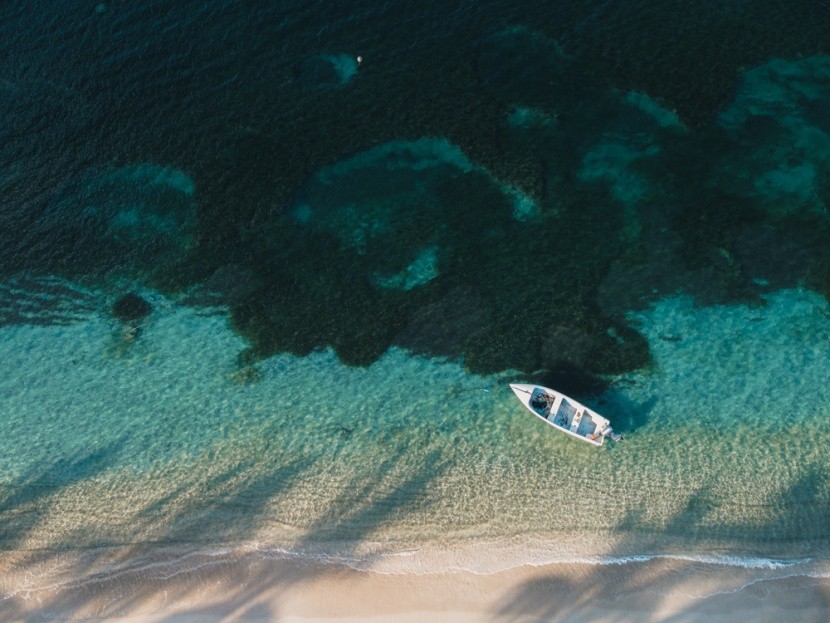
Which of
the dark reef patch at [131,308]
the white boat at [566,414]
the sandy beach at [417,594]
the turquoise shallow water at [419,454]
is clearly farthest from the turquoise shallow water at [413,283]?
the white boat at [566,414]

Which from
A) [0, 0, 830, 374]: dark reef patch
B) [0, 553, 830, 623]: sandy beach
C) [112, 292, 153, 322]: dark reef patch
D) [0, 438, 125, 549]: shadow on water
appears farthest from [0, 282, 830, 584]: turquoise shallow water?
[0, 0, 830, 374]: dark reef patch

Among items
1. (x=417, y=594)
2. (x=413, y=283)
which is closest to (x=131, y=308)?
(x=413, y=283)

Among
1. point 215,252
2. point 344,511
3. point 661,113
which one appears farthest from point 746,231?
point 215,252

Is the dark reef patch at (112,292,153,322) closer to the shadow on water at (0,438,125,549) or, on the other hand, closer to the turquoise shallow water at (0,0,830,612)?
the turquoise shallow water at (0,0,830,612)

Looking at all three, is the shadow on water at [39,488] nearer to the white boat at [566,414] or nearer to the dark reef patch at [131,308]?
the dark reef patch at [131,308]

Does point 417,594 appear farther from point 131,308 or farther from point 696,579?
point 131,308
